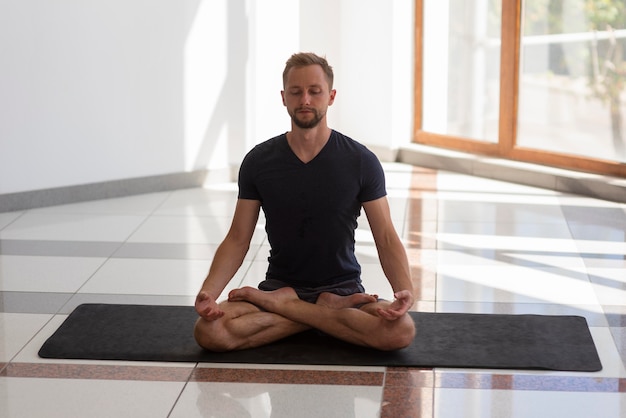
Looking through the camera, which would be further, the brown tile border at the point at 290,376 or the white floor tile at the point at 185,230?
the white floor tile at the point at 185,230

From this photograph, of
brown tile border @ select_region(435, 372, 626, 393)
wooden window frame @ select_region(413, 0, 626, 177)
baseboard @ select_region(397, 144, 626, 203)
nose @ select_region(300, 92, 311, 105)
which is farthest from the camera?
wooden window frame @ select_region(413, 0, 626, 177)

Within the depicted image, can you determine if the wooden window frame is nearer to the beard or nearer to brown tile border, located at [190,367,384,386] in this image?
the beard

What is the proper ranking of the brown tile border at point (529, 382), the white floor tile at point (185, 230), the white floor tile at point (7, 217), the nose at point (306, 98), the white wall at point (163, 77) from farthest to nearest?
the white wall at point (163, 77)
the white floor tile at point (7, 217)
the white floor tile at point (185, 230)
the nose at point (306, 98)
the brown tile border at point (529, 382)

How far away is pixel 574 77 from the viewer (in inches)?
242

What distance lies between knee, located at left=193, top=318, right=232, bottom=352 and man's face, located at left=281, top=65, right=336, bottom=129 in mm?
692

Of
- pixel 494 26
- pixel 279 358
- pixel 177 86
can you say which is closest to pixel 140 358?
pixel 279 358

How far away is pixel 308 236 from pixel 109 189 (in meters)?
2.76

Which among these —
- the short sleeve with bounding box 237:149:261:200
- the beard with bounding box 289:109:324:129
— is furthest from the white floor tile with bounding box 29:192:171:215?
the beard with bounding box 289:109:324:129

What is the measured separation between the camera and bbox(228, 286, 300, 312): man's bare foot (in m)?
3.54

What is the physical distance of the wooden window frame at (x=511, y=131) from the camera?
20.2ft

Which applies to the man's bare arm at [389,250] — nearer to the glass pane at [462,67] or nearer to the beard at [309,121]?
the beard at [309,121]

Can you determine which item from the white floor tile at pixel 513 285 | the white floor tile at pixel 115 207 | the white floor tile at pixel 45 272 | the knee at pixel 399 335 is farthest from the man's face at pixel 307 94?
the white floor tile at pixel 115 207

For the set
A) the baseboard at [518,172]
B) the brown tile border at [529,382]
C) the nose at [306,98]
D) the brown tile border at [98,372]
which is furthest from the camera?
the baseboard at [518,172]

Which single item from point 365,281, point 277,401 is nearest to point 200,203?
point 365,281
